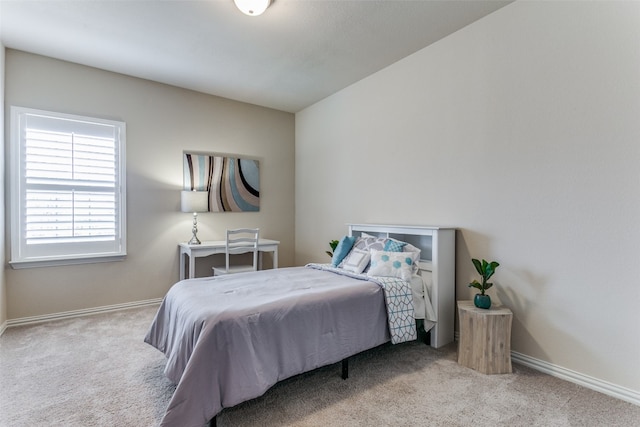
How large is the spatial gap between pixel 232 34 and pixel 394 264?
7.88 feet

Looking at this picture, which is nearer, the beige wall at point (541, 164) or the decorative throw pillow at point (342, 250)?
the beige wall at point (541, 164)

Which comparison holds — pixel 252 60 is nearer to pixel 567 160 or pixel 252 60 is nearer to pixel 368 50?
pixel 368 50

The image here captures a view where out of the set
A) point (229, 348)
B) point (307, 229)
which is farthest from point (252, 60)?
point (229, 348)

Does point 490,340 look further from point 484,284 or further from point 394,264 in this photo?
point 394,264

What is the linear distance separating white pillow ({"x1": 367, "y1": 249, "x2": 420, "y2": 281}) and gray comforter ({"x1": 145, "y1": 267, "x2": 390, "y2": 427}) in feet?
0.85

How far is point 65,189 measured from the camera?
3.14 m

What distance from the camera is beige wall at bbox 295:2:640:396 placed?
181 centimetres

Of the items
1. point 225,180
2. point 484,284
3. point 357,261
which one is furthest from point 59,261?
point 484,284

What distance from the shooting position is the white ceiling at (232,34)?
2.31m

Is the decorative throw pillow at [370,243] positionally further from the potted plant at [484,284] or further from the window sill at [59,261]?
the window sill at [59,261]

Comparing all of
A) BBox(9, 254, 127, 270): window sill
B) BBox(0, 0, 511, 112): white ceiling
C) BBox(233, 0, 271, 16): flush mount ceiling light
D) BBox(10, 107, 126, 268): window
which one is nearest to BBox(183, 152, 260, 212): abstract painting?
BBox(10, 107, 126, 268): window

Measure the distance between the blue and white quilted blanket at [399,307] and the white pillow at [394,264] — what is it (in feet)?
0.30

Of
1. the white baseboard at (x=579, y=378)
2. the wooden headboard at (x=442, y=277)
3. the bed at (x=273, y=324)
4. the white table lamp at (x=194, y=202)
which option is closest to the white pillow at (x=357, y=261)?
the bed at (x=273, y=324)

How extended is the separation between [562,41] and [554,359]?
214 cm
